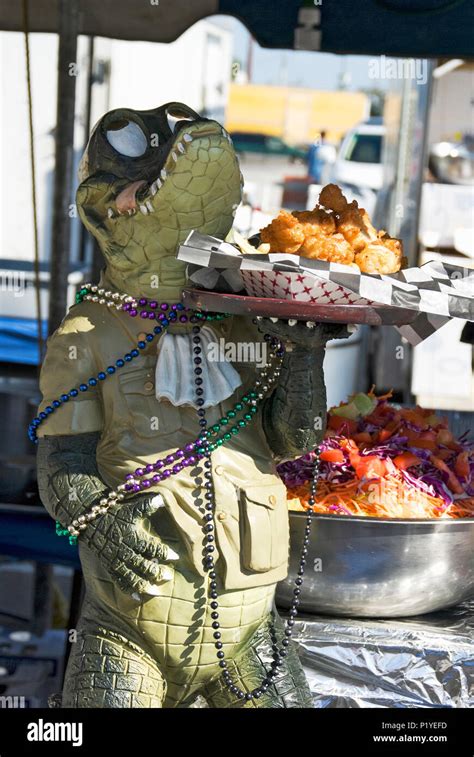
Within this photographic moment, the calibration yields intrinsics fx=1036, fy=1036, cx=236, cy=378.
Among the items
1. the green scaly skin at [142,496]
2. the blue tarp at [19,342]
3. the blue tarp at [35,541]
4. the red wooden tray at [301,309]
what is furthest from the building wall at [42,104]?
the red wooden tray at [301,309]

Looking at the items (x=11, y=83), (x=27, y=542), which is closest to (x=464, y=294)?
(x=27, y=542)

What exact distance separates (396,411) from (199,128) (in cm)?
156

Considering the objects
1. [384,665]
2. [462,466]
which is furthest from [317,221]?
[384,665]

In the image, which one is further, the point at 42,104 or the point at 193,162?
the point at 42,104

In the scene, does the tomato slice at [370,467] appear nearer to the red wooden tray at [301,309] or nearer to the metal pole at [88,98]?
the red wooden tray at [301,309]

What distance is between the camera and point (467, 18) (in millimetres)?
3256

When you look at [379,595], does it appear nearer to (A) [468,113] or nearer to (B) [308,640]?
(B) [308,640]

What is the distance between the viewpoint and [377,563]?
2783mm

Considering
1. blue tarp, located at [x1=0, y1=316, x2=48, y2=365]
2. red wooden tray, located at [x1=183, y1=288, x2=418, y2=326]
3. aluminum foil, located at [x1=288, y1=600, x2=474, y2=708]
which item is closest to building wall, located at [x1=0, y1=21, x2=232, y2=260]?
blue tarp, located at [x1=0, y1=316, x2=48, y2=365]

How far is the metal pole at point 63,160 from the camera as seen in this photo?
3525mm

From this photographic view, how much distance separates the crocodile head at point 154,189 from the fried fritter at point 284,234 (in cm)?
9

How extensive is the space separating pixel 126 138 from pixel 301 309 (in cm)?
63

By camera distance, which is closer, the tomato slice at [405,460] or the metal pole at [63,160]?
the tomato slice at [405,460]

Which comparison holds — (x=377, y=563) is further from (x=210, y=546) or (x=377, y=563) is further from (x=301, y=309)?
(x=301, y=309)
